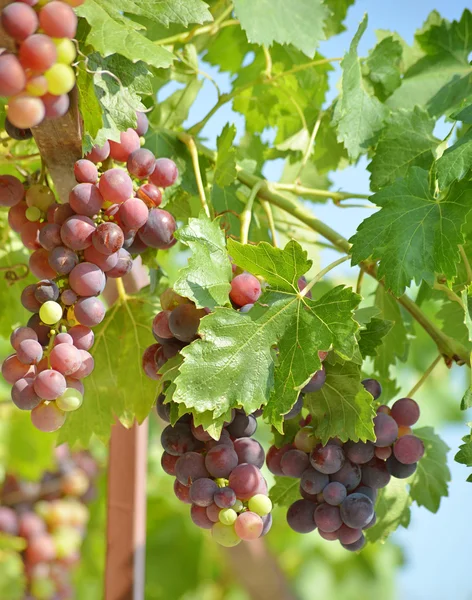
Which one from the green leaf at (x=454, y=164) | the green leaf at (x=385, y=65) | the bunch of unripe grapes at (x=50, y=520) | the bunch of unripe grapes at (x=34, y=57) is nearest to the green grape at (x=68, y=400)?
the bunch of unripe grapes at (x=34, y=57)

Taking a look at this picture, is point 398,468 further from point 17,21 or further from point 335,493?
point 17,21

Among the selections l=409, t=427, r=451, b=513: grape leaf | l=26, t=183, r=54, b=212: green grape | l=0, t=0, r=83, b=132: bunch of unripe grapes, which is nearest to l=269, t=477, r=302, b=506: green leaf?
l=409, t=427, r=451, b=513: grape leaf

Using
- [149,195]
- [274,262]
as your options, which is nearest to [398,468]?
[274,262]

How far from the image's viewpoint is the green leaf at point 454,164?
26.3 inches

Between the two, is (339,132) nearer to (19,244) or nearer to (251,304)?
(251,304)

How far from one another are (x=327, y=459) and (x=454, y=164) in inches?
11.1

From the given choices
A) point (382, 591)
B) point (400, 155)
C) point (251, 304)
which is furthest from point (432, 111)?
point (382, 591)

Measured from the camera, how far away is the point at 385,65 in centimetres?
92

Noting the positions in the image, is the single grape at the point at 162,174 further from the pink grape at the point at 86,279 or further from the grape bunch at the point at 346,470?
the grape bunch at the point at 346,470

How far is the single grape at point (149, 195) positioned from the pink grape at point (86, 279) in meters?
0.08

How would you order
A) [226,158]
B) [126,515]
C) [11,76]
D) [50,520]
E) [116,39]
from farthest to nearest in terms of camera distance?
[50,520] < [126,515] < [226,158] < [116,39] < [11,76]

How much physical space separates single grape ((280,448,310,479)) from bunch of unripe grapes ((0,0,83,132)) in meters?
0.39

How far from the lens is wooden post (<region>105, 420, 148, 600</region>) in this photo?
3.82 feet

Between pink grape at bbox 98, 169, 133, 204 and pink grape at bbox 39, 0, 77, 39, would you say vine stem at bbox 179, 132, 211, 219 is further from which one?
pink grape at bbox 39, 0, 77, 39
